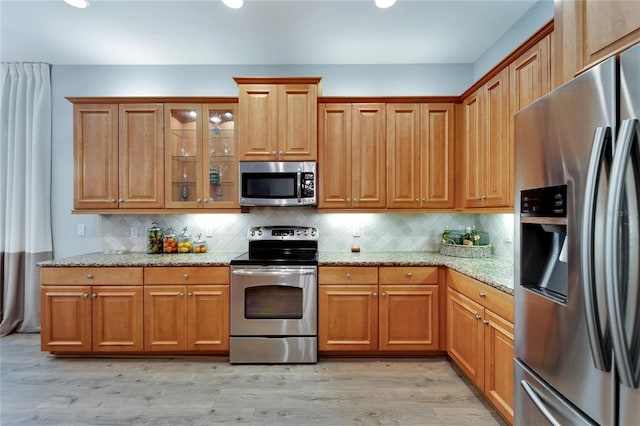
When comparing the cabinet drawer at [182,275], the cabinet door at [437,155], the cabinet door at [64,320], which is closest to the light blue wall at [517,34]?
the cabinet door at [437,155]

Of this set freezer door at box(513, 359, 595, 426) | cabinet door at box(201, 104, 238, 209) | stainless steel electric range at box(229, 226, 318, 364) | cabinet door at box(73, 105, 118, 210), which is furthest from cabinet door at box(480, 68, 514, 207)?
cabinet door at box(73, 105, 118, 210)

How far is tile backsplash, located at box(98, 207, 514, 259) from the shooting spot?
11.1 feet

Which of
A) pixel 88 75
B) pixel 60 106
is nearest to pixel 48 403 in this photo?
pixel 60 106

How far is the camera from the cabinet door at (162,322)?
8.93ft

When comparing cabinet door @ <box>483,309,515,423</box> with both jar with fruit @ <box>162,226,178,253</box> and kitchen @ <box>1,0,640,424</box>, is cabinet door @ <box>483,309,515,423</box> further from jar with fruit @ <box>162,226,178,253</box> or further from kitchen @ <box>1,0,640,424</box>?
jar with fruit @ <box>162,226,178,253</box>

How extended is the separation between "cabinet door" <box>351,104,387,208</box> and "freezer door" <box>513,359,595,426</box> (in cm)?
193

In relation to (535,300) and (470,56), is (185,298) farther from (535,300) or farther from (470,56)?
(470,56)

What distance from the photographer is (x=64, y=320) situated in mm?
2719

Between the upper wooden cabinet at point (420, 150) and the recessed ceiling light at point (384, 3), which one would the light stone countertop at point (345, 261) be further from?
the recessed ceiling light at point (384, 3)

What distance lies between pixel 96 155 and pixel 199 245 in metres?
1.30

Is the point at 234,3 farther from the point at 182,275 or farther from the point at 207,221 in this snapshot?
the point at 182,275

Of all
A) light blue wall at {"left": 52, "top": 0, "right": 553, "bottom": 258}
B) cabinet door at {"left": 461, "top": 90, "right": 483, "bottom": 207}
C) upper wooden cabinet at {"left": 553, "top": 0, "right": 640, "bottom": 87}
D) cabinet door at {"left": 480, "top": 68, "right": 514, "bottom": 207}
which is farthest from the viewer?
light blue wall at {"left": 52, "top": 0, "right": 553, "bottom": 258}

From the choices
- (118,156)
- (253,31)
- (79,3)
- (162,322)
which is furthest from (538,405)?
(79,3)

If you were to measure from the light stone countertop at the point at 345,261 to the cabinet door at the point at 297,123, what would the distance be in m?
1.02
